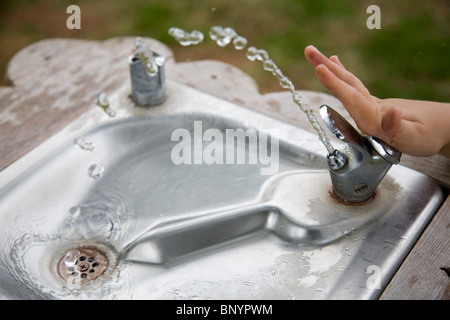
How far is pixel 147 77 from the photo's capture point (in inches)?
39.4

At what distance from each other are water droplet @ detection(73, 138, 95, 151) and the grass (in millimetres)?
926

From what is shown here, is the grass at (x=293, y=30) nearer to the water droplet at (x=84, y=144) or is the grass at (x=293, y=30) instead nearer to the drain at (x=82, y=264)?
the water droplet at (x=84, y=144)

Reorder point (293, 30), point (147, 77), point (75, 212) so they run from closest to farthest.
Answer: point (75, 212) → point (147, 77) → point (293, 30)

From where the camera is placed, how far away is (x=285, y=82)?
90cm

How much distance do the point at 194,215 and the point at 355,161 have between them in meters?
0.27

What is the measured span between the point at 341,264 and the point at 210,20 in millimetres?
1520

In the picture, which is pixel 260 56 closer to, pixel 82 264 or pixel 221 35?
pixel 221 35

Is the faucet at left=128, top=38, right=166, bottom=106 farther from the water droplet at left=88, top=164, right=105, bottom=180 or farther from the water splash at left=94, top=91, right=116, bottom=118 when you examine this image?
the water droplet at left=88, top=164, right=105, bottom=180

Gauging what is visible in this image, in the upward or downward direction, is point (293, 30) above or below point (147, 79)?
below

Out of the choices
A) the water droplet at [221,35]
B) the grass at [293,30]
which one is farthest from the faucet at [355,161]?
the grass at [293,30]

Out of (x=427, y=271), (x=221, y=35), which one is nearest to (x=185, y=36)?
(x=221, y=35)

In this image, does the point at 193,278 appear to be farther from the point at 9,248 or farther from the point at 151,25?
the point at 151,25

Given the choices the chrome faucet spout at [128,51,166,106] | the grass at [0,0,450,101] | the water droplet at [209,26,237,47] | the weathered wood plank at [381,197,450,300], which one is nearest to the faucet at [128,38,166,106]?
the chrome faucet spout at [128,51,166,106]
